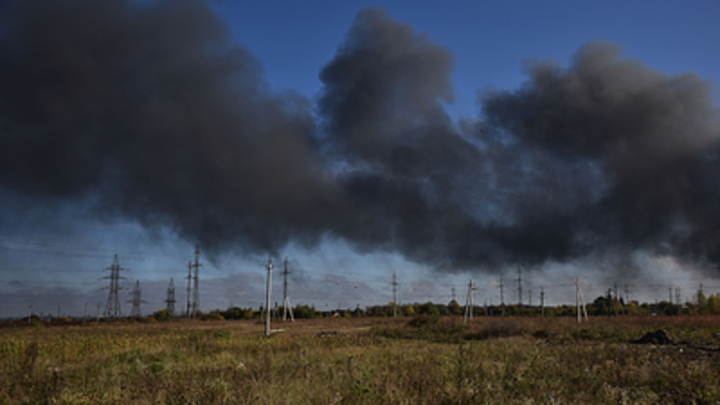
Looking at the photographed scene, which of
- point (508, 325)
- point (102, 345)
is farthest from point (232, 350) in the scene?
point (508, 325)

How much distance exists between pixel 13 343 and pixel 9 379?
14355mm

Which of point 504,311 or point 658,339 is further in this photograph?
point 504,311

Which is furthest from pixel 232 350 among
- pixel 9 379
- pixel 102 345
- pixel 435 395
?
pixel 435 395

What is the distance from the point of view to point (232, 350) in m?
20.6

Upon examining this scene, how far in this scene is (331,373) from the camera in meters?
11.3

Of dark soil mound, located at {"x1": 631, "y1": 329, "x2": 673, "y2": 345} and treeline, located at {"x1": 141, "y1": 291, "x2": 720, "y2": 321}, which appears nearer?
dark soil mound, located at {"x1": 631, "y1": 329, "x2": 673, "y2": 345}

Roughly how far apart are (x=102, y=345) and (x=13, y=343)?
14.0 feet

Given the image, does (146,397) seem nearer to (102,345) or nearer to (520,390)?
(520,390)

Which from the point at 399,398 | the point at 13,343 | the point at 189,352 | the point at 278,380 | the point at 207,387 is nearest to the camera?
the point at 399,398

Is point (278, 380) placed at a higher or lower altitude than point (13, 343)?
higher

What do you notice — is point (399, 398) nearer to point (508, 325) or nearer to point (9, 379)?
point (9, 379)

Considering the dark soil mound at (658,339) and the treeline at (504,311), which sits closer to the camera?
the dark soil mound at (658,339)

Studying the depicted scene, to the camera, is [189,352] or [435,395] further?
[189,352]

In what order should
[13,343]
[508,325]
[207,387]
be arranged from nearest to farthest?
[207,387]
[13,343]
[508,325]
